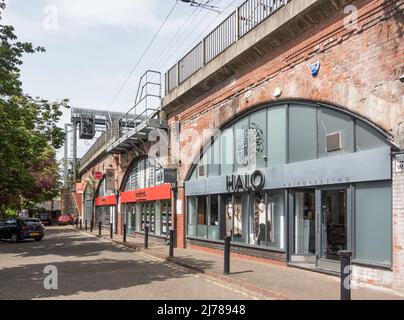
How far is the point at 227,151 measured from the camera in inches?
672

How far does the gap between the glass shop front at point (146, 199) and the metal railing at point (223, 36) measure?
209 inches

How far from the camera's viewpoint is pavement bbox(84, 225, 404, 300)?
9.12 m

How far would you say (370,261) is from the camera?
1015cm

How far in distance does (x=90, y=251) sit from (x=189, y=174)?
5.46 meters

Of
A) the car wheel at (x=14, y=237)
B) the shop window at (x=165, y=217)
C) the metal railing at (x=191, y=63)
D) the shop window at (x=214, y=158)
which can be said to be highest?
the metal railing at (x=191, y=63)

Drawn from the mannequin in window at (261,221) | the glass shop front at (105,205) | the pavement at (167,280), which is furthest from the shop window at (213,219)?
the glass shop front at (105,205)

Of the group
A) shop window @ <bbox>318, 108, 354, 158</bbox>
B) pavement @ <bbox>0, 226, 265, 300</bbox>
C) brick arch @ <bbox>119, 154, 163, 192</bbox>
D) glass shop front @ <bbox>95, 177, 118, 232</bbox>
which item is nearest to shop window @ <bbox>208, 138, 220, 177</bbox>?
pavement @ <bbox>0, 226, 265, 300</bbox>

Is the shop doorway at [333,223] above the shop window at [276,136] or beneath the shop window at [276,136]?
beneath

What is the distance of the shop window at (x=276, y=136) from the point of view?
1373cm

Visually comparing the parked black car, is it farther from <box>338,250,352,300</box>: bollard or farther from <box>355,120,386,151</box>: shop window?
<box>338,250,352,300</box>: bollard

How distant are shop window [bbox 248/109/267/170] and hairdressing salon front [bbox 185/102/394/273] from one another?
0.03 m

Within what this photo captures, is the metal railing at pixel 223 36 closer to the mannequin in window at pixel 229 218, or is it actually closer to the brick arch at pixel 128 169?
the mannequin in window at pixel 229 218
